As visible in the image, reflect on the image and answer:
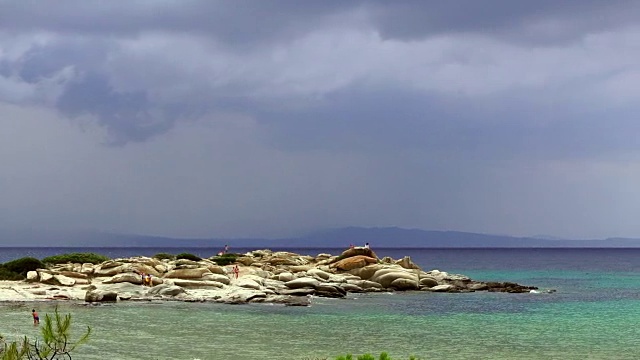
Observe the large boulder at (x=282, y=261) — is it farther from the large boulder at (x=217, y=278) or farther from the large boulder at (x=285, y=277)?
the large boulder at (x=217, y=278)

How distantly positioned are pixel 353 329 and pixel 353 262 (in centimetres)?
3839

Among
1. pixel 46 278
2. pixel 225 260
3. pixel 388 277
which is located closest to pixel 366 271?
pixel 388 277

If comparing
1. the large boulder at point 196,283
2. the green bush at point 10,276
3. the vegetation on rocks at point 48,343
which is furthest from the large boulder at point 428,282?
the vegetation on rocks at point 48,343

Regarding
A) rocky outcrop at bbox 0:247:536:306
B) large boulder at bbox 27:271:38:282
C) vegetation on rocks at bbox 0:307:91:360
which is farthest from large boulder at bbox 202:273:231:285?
vegetation on rocks at bbox 0:307:91:360

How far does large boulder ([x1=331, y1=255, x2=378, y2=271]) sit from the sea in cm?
1643

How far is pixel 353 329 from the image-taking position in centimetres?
4166

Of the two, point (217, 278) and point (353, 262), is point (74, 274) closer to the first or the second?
point (217, 278)

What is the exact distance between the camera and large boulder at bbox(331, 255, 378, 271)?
7988 centimetres

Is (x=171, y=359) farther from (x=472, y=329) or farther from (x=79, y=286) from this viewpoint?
(x=79, y=286)

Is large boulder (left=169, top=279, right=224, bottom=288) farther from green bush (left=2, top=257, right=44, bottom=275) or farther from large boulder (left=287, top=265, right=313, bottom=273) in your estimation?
green bush (left=2, top=257, right=44, bottom=275)

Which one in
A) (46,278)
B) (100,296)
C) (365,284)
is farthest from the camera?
(365,284)

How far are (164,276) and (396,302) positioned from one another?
22.7 meters

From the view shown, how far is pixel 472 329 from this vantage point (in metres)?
43.2

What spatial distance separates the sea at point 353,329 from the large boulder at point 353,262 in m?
16.4
